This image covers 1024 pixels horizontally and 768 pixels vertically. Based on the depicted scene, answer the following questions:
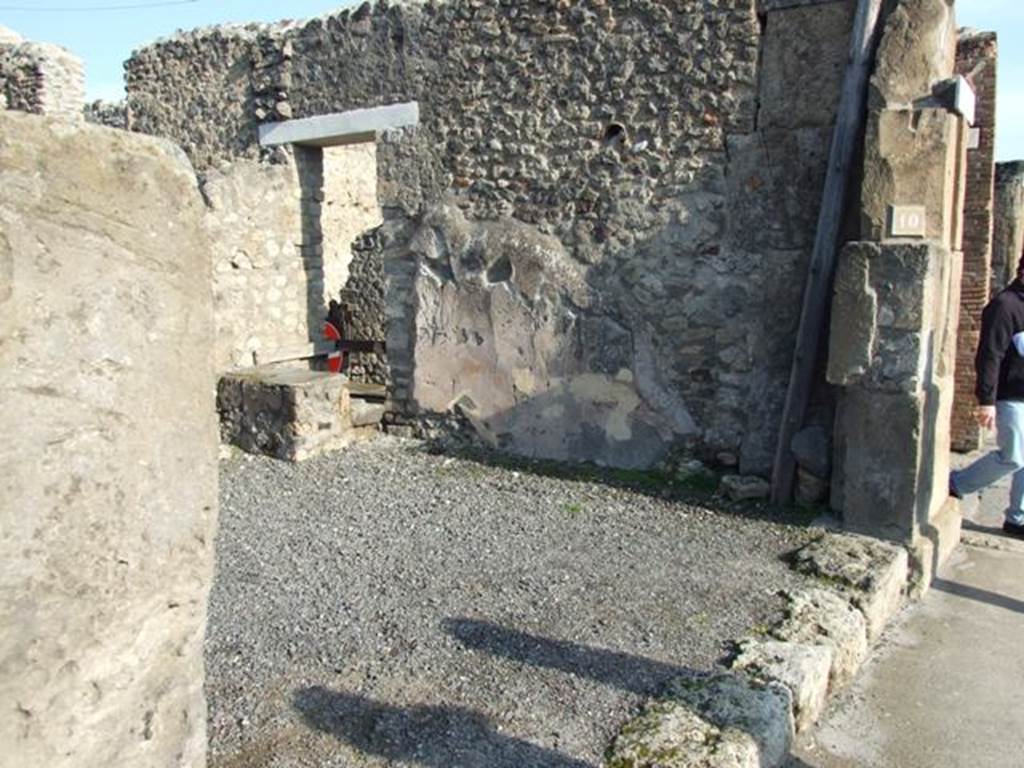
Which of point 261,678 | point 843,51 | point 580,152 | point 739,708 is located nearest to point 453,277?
point 580,152

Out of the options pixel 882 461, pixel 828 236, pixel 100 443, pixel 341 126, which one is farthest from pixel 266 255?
pixel 100 443

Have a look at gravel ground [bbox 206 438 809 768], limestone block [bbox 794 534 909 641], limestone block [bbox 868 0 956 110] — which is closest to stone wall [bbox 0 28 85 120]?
gravel ground [bbox 206 438 809 768]

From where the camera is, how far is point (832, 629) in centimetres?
356

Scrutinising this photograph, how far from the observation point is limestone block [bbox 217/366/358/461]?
6.48 metres

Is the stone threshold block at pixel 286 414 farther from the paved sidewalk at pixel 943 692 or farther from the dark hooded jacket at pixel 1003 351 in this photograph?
the dark hooded jacket at pixel 1003 351

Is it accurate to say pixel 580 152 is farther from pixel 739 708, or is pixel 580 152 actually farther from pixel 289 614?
pixel 739 708

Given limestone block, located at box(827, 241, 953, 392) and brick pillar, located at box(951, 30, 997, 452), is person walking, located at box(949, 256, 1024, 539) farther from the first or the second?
brick pillar, located at box(951, 30, 997, 452)

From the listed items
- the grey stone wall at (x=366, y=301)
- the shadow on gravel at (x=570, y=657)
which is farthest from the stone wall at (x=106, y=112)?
the shadow on gravel at (x=570, y=657)

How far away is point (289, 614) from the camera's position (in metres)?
3.79

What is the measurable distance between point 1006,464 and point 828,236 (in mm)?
1646

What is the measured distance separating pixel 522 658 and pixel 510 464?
9.67 ft

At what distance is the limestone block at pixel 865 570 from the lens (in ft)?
12.9

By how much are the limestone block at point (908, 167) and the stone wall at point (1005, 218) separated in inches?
190

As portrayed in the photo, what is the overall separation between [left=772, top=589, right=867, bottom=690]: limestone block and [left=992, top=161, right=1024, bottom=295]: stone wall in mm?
6403
